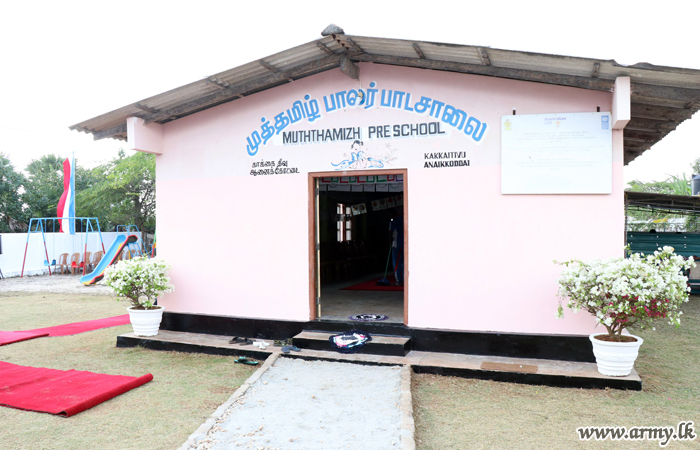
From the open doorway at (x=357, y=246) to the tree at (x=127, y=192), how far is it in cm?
1051

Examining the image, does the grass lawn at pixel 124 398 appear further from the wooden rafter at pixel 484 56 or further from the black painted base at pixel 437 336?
the wooden rafter at pixel 484 56

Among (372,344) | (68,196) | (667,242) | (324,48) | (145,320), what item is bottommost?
(372,344)

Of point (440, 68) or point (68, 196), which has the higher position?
point (440, 68)

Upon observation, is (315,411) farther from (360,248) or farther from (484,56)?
(360,248)

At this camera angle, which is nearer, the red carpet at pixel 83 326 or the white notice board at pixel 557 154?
the white notice board at pixel 557 154

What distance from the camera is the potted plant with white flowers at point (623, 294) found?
445 cm

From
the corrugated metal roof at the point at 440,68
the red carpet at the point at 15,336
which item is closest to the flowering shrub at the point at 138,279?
the red carpet at the point at 15,336

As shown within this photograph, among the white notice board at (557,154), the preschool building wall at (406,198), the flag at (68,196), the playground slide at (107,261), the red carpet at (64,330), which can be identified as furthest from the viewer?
the flag at (68,196)

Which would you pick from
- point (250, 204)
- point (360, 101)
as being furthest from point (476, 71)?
point (250, 204)

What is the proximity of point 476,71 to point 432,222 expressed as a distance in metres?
1.74

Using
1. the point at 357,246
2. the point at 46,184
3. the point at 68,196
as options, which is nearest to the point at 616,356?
the point at 357,246

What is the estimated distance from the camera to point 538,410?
425cm

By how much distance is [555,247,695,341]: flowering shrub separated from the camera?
14.5 ft

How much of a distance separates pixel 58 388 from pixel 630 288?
5513mm
